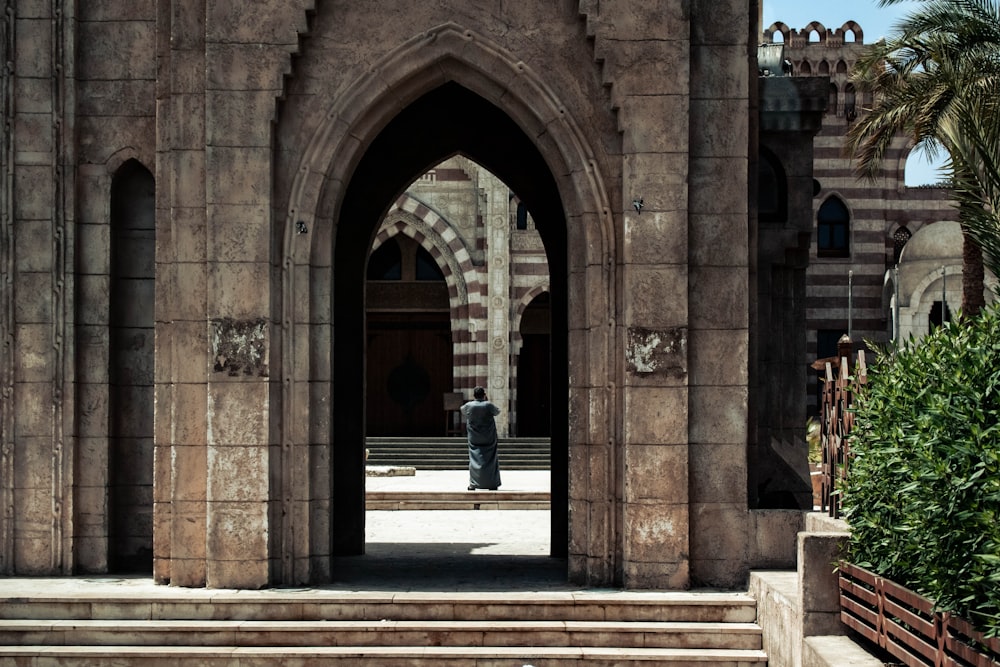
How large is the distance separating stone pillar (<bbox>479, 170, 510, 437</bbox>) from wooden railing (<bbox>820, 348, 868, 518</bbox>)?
78.4 ft

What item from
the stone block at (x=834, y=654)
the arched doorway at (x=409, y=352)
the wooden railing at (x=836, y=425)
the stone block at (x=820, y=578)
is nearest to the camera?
the stone block at (x=834, y=654)

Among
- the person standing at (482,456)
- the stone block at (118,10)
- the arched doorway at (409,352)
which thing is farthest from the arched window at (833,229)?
the stone block at (118,10)

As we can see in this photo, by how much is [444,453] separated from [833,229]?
12.8 meters

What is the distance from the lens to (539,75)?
12430 mm

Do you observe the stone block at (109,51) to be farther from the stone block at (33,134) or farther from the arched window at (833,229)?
the arched window at (833,229)

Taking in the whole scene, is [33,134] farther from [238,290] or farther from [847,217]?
[847,217]

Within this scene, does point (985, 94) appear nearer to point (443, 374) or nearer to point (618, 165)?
point (618, 165)

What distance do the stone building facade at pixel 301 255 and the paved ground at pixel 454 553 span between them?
78cm

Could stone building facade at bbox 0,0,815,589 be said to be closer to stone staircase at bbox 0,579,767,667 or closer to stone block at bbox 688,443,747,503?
stone block at bbox 688,443,747,503

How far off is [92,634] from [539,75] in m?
5.98

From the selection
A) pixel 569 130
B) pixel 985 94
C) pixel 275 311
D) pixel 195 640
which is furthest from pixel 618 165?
pixel 985 94

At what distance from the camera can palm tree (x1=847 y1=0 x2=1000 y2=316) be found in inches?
407

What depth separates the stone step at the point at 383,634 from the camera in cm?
1130

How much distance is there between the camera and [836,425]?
36.6ft
